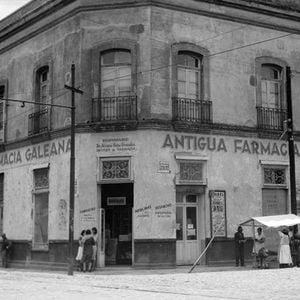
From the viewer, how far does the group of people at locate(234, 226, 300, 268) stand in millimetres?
23438

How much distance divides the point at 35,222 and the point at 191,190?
7.15 meters

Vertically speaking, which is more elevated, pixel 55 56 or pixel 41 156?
pixel 55 56

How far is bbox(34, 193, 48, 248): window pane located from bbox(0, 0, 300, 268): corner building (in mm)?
85

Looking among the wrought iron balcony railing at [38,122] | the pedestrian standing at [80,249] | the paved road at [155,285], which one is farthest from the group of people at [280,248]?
the wrought iron balcony railing at [38,122]

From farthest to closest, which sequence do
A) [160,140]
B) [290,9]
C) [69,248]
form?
[290,9], [160,140], [69,248]

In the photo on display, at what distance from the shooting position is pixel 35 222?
2692 cm

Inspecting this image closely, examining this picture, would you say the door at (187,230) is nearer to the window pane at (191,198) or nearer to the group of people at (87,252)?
the window pane at (191,198)

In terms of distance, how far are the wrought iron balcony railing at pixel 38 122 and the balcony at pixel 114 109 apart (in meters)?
3.20

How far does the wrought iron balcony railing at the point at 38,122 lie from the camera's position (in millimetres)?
26719

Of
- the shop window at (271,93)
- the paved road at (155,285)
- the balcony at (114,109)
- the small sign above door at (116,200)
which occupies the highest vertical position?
the shop window at (271,93)

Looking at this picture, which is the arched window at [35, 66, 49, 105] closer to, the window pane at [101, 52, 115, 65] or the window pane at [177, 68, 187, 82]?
the window pane at [101, 52, 115, 65]

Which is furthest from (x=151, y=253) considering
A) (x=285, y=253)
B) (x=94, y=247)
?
(x=285, y=253)

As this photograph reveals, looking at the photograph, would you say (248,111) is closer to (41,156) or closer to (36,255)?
(41,156)

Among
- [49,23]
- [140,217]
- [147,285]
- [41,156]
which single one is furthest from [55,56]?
[147,285]
